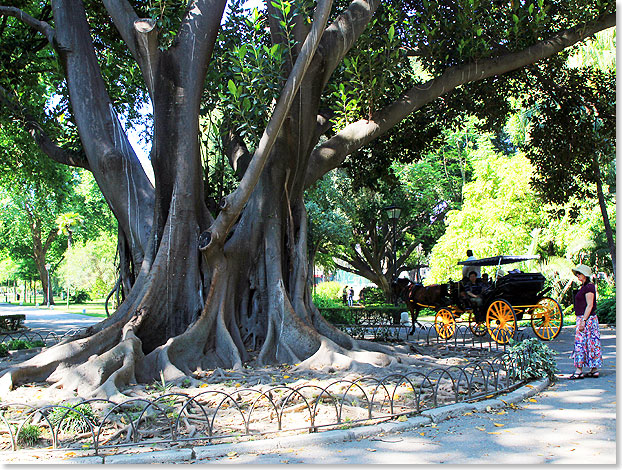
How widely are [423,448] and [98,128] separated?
8425 mm

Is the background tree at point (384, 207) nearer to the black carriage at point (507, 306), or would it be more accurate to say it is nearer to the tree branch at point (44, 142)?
the black carriage at point (507, 306)

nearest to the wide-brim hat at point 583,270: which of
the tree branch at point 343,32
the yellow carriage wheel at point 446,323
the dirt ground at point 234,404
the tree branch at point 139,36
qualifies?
the dirt ground at point 234,404

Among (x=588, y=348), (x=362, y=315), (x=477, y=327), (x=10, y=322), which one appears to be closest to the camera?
(x=588, y=348)

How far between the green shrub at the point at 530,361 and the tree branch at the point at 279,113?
480cm

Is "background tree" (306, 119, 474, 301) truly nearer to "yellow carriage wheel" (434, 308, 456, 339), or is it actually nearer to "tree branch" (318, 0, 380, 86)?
"yellow carriage wheel" (434, 308, 456, 339)

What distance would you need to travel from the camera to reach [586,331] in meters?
9.00

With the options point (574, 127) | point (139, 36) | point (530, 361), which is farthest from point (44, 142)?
point (574, 127)

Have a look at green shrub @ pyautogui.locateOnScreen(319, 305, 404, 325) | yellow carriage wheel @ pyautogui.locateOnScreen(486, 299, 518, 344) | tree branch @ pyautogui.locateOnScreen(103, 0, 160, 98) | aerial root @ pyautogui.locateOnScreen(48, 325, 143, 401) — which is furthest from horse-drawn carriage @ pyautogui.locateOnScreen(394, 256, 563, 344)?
tree branch @ pyautogui.locateOnScreen(103, 0, 160, 98)

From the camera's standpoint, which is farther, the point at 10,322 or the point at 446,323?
the point at 10,322

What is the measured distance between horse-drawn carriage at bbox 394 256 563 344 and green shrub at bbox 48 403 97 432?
9654mm

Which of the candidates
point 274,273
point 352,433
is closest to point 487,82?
point 274,273

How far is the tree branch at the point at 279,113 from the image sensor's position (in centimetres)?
827

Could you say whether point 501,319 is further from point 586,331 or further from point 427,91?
point 427,91

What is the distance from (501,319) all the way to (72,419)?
35.3ft
